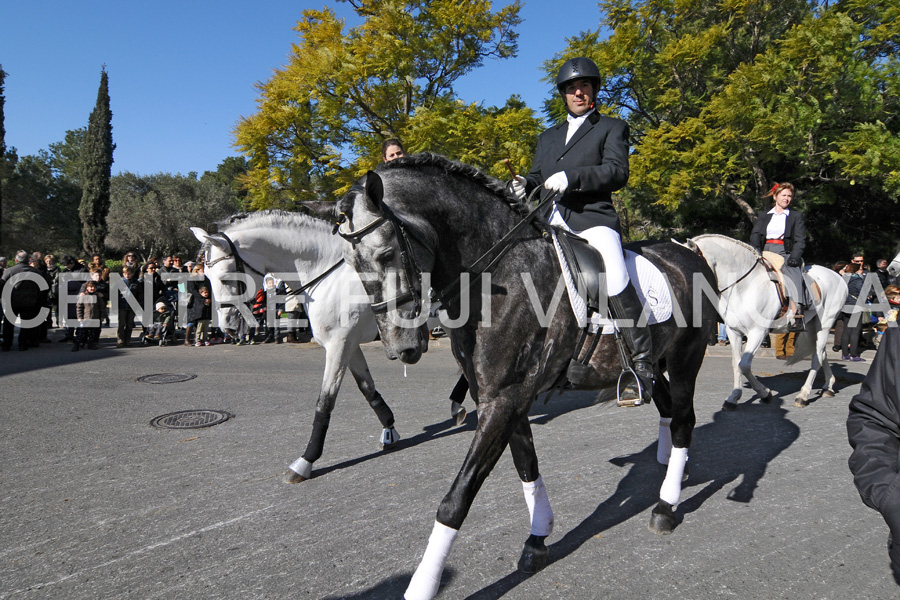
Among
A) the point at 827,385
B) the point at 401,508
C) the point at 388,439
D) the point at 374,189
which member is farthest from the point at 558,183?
the point at 827,385

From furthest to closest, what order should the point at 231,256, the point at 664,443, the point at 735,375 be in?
the point at 735,375 < the point at 231,256 < the point at 664,443

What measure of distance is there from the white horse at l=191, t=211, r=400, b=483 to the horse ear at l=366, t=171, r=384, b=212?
2676mm

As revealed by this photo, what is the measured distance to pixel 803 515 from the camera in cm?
380

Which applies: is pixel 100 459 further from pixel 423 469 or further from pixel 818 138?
pixel 818 138

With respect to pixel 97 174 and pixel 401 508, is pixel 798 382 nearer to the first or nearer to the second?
pixel 401 508

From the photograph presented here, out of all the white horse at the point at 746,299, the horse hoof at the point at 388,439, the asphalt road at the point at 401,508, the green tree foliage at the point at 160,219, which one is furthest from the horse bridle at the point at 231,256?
the green tree foliage at the point at 160,219

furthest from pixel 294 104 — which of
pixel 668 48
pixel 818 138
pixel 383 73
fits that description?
pixel 818 138

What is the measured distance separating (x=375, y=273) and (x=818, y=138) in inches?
658

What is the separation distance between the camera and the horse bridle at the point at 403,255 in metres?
2.42

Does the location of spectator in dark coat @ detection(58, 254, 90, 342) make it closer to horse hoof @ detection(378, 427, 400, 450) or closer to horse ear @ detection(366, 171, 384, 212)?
horse hoof @ detection(378, 427, 400, 450)

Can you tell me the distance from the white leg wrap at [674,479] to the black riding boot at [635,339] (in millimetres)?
A: 809

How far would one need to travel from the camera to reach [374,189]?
2396 millimetres

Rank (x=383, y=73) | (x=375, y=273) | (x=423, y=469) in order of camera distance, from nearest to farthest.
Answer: (x=375, y=273), (x=423, y=469), (x=383, y=73)

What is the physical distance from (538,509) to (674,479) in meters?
1.15
